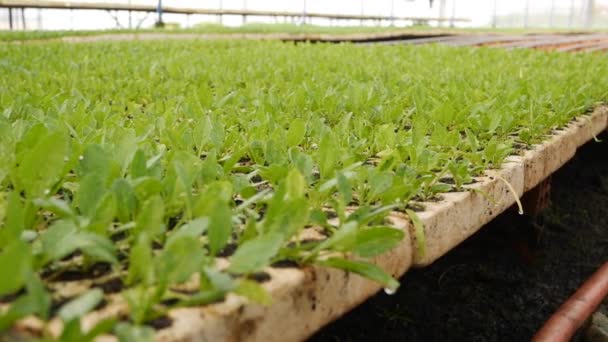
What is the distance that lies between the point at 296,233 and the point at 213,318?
27cm

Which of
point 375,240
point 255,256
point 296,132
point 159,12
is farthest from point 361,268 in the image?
point 159,12

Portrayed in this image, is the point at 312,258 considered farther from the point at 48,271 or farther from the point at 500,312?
the point at 500,312

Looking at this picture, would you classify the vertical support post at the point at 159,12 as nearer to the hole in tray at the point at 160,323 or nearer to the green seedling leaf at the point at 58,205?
the green seedling leaf at the point at 58,205

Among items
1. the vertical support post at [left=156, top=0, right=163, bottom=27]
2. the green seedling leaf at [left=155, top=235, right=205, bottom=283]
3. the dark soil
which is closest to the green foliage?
the green seedling leaf at [left=155, top=235, right=205, bottom=283]

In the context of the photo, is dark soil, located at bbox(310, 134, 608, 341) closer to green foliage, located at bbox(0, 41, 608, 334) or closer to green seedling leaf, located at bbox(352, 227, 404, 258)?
Answer: green foliage, located at bbox(0, 41, 608, 334)

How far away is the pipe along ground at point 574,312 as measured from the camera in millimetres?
1546

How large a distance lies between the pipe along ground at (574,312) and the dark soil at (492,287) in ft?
2.01

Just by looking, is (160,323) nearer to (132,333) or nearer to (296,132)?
(132,333)

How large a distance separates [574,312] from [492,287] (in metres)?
A: 1.07

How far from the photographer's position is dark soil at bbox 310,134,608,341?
220 centimetres

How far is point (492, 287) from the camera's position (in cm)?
270

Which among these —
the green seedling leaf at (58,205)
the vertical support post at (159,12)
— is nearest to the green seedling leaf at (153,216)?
the green seedling leaf at (58,205)

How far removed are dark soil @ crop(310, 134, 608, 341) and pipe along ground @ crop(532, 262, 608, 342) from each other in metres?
0.61

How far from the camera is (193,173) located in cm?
118
